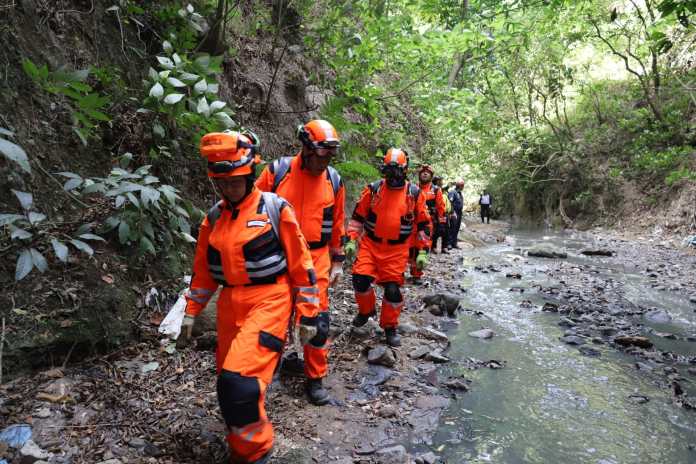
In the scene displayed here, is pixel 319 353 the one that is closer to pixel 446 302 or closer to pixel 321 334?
pixel 321 334

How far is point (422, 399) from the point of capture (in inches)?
158

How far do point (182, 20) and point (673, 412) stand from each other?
22.4 feet

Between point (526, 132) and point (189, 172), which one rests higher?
point (526, 132)

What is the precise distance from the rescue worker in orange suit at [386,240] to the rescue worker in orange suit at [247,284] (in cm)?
215

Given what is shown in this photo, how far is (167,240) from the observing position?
4602 mm

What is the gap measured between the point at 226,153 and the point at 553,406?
354 cm

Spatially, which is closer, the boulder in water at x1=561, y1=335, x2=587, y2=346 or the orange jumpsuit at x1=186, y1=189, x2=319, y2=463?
the orange jumpsuit at x1=186, y1=189, x2=319, y2=463

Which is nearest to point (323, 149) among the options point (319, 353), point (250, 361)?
point (319, 353)

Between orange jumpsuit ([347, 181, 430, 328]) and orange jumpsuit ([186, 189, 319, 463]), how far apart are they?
2.14m

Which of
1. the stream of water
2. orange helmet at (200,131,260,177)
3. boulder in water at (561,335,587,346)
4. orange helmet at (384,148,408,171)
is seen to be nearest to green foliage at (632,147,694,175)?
the stream of water

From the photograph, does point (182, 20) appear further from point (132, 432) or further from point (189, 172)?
point (132, 432)

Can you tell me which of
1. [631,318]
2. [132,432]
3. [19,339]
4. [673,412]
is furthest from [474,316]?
[19,339]

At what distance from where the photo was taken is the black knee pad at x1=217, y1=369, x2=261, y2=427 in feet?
8.36

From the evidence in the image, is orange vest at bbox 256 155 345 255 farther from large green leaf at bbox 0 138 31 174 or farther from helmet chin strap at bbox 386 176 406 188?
large green leaf at bbox 0 138 31 174
